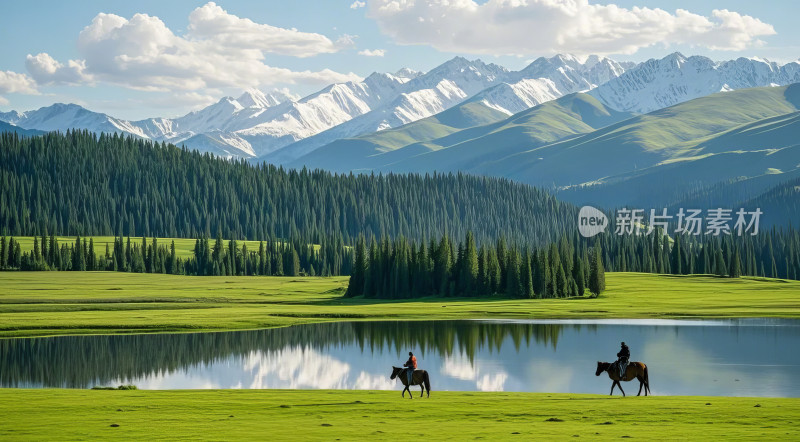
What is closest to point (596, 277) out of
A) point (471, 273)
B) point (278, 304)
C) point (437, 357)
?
point (471, 273)

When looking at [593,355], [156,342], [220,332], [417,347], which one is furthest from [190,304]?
[593,355]

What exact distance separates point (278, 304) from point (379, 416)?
94.1 metres

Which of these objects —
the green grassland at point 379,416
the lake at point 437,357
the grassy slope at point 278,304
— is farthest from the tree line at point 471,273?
the green grassland at point 379,416

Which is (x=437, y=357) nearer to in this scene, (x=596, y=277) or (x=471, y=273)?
(x=471, y=273)

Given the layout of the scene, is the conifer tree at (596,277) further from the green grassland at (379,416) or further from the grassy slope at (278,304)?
the green grassland at (379,416)

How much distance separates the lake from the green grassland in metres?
8.81

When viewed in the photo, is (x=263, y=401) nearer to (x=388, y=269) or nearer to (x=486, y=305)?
(x=486, y=305)

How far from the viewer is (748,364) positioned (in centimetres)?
6625

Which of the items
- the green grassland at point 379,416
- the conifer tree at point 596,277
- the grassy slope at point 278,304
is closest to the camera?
the green grassland at point 379,416

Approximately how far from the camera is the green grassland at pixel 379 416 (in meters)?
35.5

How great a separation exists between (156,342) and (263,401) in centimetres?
4013

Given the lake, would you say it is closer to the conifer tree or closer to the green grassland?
the green grassland

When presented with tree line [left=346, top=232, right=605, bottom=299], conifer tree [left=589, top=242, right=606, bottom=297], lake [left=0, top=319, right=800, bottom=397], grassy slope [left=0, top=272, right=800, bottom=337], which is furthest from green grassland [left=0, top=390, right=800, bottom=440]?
conifer tree [left=589, top=242, right=606, bottom=297]

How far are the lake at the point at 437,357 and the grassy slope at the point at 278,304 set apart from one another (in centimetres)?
954
